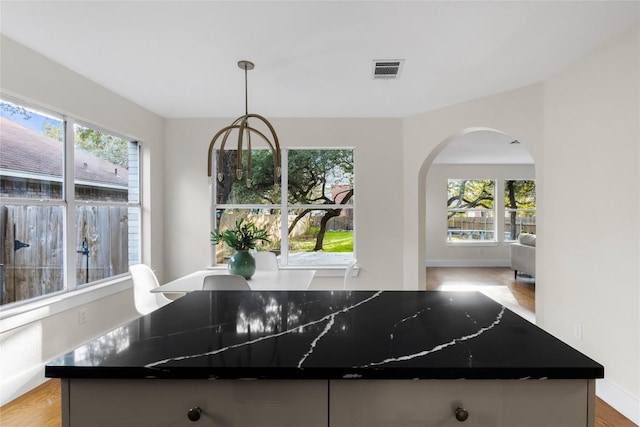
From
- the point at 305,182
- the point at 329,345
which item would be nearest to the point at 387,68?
the point at 305,182

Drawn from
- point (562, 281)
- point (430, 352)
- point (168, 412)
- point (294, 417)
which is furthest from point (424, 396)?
point (562, 281)

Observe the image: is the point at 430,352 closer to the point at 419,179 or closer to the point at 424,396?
the point at 424,396

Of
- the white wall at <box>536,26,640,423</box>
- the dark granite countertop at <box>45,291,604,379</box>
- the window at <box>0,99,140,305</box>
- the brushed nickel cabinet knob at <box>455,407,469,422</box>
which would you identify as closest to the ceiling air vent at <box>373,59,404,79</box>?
the white wall at <box>536,26,640,423</box>

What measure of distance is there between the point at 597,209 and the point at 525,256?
12.9ft

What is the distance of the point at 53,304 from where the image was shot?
2674 mm

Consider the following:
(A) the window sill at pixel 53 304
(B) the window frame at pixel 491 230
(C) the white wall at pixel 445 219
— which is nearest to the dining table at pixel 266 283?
(A) the window sill at pixel 53 304

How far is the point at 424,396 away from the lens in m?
0.77

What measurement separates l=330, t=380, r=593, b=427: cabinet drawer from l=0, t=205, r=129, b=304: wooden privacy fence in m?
2.80

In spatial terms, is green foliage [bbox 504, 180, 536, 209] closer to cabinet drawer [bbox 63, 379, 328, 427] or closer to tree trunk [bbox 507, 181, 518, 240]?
tree trunk [bbox 507, 181, 518, 240]

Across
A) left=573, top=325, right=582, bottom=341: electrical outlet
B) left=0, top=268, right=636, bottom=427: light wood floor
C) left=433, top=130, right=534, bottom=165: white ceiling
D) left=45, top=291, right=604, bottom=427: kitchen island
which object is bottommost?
left=0, top=268, right=636, bottom=427: light wood floor

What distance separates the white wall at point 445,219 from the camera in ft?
26.0

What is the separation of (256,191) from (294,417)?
3.76 m

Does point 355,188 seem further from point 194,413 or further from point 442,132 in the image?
point 194,413

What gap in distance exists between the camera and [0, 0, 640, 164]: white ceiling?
196cm
